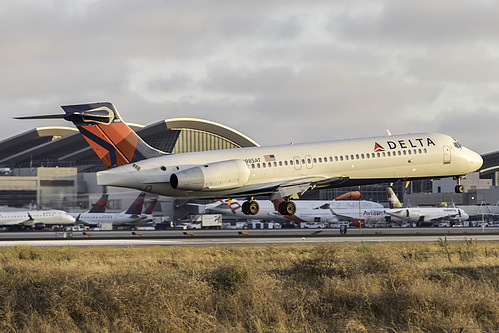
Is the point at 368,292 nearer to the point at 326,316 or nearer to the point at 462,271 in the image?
the point at 326,316

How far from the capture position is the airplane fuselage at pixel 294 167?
32609mm

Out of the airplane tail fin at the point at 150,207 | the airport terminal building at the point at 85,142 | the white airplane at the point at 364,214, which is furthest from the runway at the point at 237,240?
the airport terminal building at the point at 85,142

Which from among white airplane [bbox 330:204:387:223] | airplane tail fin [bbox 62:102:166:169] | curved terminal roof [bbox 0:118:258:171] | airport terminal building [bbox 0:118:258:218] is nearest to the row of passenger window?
airplane tail fin [bbox 62:102:166:169]

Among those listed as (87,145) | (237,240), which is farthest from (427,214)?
(87,145)

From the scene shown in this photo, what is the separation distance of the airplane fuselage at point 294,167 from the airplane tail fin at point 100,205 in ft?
131

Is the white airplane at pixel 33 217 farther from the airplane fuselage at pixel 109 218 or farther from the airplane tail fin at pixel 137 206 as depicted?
the airplane tail fin at pixel 137 206

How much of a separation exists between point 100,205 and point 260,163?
1690 inches

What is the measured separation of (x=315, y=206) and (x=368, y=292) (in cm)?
7181

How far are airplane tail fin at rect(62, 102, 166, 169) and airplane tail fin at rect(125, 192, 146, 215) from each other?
41.5 metres

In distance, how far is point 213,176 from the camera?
107 feet

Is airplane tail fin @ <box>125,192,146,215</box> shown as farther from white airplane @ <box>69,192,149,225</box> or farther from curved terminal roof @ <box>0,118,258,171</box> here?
curved terminal roof @ <box>0,118,258,171</box>

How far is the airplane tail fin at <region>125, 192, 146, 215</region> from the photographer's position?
7450 centimetres

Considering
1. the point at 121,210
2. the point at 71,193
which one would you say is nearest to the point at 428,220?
the point at 121,210

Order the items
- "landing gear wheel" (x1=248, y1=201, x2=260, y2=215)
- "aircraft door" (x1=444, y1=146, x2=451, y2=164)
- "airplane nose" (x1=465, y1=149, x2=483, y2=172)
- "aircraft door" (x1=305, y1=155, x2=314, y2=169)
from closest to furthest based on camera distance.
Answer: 1. "aircraft door" (x1=305, y1=155, x2=314, y2=169)
2. "landing gear wheel" (x1=248, y1=201, x2=260, y2=215)
3. "aircraft door" (x1=444, y1=146, x2=451, y2=164)
4. "airplane nose" (x1=465, y1=149, x2=483, y2=172)
